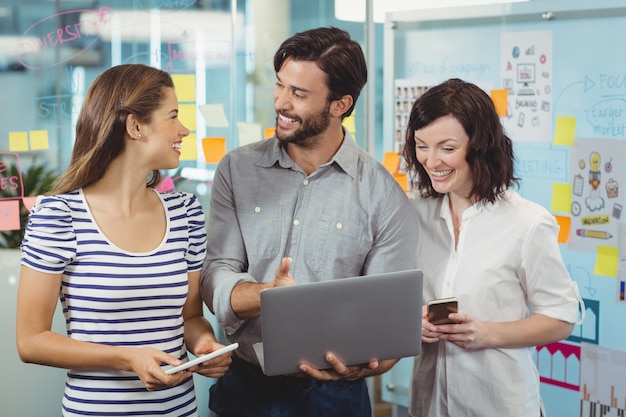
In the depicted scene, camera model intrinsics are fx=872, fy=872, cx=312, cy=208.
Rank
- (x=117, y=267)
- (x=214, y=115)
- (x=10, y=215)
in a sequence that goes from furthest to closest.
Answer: (x=214, y=115) < (x=10, y=215) < (x=117, y=267)

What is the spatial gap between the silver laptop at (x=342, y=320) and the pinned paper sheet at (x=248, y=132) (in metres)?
1.72

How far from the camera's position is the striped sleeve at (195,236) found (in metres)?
2.10

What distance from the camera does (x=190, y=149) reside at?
3.47 meters

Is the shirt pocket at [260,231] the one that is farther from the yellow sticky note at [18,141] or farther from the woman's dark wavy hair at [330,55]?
the yellow sticky note at [18,141]

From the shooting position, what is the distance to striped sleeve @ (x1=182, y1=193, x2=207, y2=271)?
210 cm

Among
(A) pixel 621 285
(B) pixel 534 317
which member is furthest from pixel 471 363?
(A) pixel 621 285

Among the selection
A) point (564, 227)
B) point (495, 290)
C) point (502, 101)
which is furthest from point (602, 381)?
point (495, 290)

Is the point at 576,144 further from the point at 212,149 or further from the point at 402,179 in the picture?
the point at 212,149

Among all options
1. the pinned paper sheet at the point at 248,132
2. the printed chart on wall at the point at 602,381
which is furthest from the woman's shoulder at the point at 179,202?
the printed chart on wall at the point at 602,381

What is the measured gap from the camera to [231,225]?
2.27 metres

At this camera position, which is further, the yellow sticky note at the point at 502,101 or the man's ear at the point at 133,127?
the yellow sticky note at the point at 502,101

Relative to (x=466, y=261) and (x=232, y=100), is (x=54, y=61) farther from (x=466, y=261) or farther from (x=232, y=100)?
(x=466, y=261)

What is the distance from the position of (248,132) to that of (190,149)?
11.3 inches

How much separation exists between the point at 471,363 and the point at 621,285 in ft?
3.85
